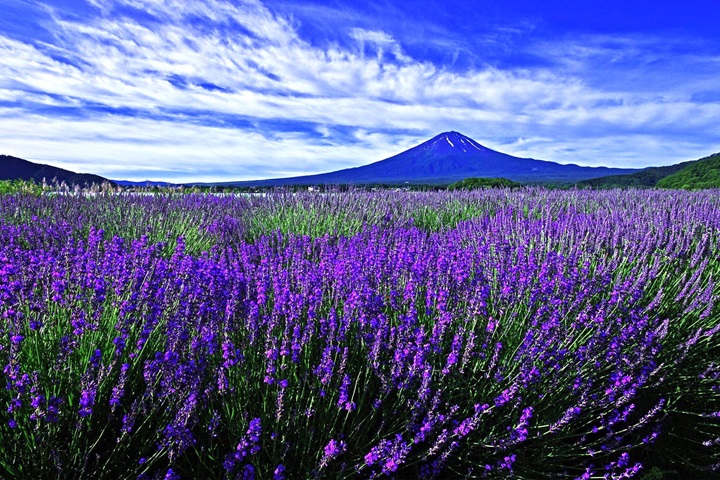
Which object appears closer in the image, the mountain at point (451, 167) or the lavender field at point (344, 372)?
the lavender field at point (344, 372)

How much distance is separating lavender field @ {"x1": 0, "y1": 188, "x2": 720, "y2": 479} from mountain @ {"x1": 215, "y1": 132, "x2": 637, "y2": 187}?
11843cm

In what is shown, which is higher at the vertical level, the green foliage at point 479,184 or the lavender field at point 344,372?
the green foliage at point 479,184

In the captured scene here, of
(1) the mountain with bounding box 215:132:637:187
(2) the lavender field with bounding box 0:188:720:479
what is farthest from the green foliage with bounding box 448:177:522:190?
(1) the mountain with bounding box 215:132:637:187

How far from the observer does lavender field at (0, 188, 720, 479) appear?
1504 mm

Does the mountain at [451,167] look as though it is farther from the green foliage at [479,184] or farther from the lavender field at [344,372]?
the lavender field at [344,372]

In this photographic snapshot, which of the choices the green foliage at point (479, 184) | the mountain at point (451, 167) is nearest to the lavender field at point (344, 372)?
A: the green foliage at point (479, 184)

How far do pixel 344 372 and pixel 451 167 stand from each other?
5756 inches

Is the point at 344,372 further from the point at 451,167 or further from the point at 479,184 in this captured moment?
the point at 451,167

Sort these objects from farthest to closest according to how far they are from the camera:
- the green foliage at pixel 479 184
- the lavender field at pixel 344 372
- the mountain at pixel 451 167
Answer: the mountain at pixel 451 167 → the green foliage at pixel 479 184 → the lavender field at pixel 344 372

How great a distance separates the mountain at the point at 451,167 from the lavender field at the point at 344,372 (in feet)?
389

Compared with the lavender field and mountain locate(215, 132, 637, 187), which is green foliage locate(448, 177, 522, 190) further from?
mountain locate(215, 132, 637, 187)

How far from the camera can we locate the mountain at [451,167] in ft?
424

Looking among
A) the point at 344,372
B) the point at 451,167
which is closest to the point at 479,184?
the point at 344,372

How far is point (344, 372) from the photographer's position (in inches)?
75.2
